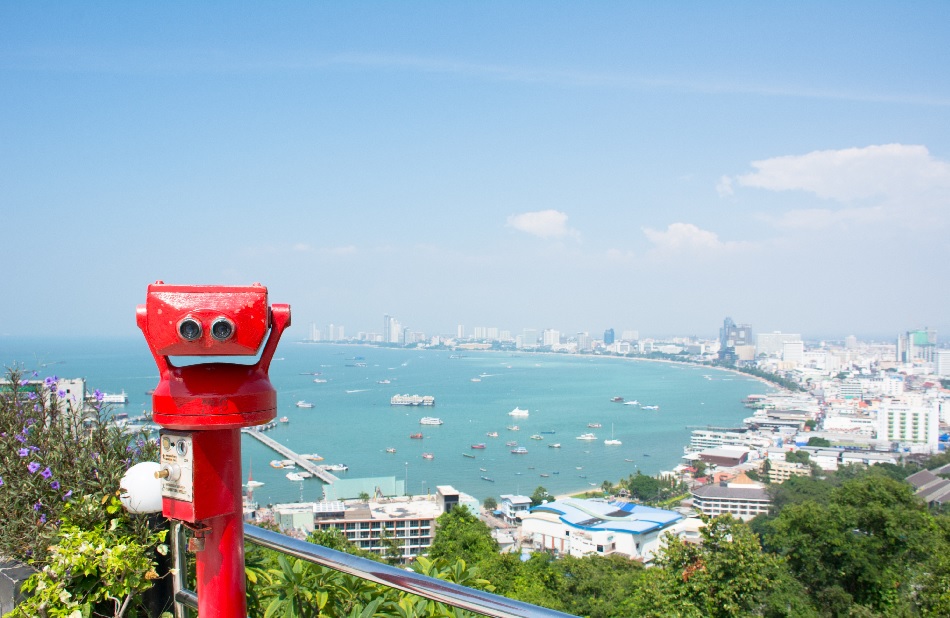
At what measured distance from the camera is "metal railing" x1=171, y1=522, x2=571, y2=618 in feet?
2.50

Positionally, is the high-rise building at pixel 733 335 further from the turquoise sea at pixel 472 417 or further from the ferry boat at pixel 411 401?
the ferry boat at pixel 411 401

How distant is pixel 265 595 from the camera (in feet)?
4.15

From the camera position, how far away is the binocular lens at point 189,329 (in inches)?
26.5

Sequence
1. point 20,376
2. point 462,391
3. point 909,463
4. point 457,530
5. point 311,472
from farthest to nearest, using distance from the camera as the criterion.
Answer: point 462,391, point 909,463, point 311,472, point 457,530, point 20,376

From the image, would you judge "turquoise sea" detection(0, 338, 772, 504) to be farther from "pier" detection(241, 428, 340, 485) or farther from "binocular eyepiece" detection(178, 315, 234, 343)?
"binocular eyepiece" detection(178, 315, 234, 343)

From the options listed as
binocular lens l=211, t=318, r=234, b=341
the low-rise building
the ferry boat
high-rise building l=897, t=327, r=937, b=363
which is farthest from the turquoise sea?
high-rise building l=897, t=327, r=937, b=363

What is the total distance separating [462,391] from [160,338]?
47.6 m

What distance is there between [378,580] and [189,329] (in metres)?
0.43

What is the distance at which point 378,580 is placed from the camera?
87 centimetres

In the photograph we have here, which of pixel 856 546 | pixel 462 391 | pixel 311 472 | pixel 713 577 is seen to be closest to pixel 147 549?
pixel 713 577

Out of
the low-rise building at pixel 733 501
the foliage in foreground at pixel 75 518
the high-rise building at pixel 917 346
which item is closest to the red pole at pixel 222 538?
the foliage in foreground at pixel 75 518

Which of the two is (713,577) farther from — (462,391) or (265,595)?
(462,391)

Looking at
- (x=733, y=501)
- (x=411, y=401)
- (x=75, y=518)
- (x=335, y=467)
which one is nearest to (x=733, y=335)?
(x=411, y=401)

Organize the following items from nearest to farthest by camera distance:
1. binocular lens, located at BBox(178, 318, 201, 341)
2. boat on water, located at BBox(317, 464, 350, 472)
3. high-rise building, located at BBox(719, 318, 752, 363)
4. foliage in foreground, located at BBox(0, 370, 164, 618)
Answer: binocular lens, located at BBox(178, 318, 201, 341), foliage in foreground, located at BBox(0, 370, 164, 618), boat on water, located at BBox(317, 464, 350, 472), high-rise building, located at BBox(719, 318, 752, 363)
